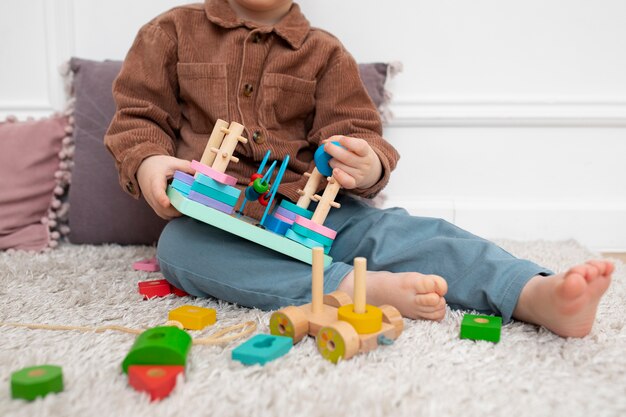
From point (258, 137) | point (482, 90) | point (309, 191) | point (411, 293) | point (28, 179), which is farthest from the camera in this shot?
point (482, 90)

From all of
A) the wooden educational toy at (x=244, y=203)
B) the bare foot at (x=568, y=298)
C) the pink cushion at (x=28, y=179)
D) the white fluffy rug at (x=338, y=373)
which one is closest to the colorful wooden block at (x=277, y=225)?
the wooden educational toy at (x=244, y=203)

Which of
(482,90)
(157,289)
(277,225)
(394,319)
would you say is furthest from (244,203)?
(482,90)

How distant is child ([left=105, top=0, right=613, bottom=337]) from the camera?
2.44 ft

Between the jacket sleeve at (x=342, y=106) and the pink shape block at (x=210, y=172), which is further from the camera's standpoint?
the jacket sleeve at (x=342, y=106)

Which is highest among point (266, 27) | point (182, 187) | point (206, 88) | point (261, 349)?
point (266, 27)

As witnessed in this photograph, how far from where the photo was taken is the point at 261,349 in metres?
0.60

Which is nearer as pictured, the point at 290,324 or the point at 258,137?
the point at 290,324

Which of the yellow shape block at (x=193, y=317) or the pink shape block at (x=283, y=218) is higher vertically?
the pink shape block at (x=283, y=218)

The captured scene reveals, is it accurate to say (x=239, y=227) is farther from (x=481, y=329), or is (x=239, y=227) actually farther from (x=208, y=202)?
(x=481, y=329)

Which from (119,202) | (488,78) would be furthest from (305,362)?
(488,78)

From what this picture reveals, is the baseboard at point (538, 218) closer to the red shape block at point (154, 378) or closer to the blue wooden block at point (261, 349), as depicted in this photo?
the blue wooden block at point (261, 349)

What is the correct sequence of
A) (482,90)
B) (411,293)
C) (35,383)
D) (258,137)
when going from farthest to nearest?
1. (482,90)
2. (258,137)
3. (411,293)
4. (35,383)

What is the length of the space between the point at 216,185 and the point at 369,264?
0.26 m

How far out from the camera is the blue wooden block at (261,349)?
1.94 feet
